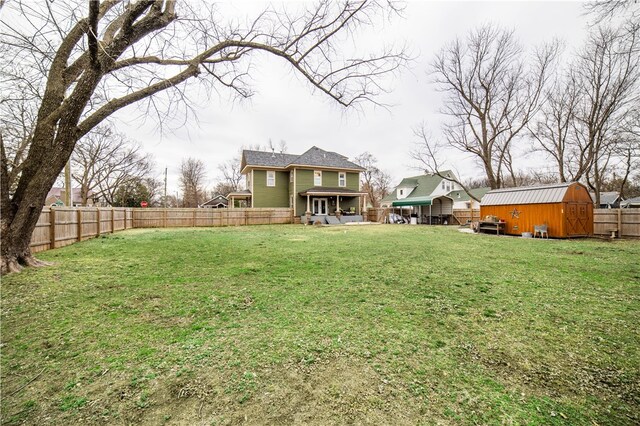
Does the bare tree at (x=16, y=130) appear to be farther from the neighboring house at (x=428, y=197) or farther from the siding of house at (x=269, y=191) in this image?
the neighboring house at (x=428, y=197)

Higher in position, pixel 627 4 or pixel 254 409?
pixel 627 4

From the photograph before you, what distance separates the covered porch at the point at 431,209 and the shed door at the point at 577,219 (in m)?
11.0

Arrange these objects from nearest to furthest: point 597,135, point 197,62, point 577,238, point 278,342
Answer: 1. point 278,342
2. point 197,62
3. point 577,238
4. point 597,135

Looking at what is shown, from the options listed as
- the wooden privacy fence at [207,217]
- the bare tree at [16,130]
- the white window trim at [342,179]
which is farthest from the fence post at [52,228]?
the white window trim at [342,179]

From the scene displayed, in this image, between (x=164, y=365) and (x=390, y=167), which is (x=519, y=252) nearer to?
(x=164, y=365)

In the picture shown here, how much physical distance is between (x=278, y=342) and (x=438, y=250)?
7286 millimetres

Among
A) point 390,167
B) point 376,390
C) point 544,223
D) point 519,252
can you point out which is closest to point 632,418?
point 376,390

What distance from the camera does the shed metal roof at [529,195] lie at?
12.9m

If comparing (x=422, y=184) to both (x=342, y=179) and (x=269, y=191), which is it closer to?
(x=342, y=179)

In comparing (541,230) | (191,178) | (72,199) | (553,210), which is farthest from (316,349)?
(191,178)

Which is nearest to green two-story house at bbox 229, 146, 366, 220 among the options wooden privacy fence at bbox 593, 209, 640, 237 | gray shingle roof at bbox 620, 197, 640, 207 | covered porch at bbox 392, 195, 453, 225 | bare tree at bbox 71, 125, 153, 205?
covered porch at bbox 392, 195, 453, 225

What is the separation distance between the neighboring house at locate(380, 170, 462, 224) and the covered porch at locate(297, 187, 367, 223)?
4.07 m

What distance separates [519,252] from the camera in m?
8.46

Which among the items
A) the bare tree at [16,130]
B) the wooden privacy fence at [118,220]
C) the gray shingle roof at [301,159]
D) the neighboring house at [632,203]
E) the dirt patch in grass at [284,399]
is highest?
the gray shingle roof at [301,159]
